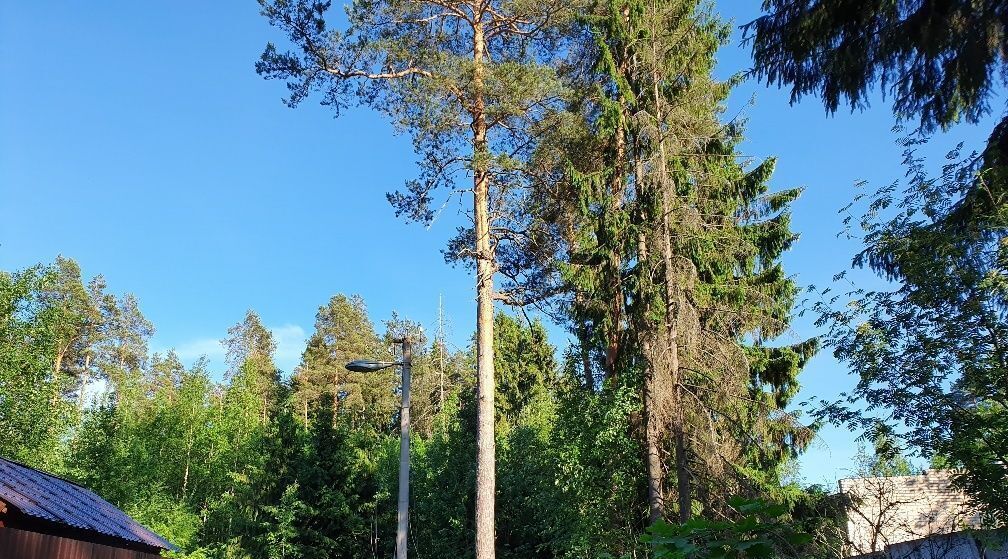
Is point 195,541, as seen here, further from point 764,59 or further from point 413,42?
point 764,59

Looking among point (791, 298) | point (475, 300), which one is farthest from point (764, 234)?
point (475, 300)

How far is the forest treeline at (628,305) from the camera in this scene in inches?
136

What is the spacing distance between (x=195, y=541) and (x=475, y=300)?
15.0 meters

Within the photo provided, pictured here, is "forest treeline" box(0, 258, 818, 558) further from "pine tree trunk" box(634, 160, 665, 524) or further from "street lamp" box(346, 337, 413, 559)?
"street lamp" box(346, 337, 413, 559)

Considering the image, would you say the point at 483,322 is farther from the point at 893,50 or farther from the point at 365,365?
the point at 893,50

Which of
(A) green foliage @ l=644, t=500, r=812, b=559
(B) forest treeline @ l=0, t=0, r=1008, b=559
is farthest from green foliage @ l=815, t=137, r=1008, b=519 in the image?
(A) green foliage @ l=644, t=500, r=812, b=559

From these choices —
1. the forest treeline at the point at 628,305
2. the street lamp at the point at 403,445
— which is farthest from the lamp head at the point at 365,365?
the forest treeline at the point at 628,305

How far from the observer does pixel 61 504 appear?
9.26m

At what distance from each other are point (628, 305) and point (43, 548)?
10.8 meters

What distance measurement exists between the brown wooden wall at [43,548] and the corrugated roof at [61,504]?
601 millimetres

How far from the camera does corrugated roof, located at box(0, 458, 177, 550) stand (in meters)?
8.05

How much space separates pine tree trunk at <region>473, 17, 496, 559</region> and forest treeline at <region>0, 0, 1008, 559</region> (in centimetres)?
5

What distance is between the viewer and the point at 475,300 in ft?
42.1

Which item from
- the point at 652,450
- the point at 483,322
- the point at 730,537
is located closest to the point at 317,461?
the point at 483,322
